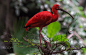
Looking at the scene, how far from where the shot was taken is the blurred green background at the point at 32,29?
0.71m

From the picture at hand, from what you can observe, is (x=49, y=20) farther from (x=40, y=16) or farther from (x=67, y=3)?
(x=67, y=3)

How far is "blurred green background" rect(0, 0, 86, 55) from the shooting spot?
71 centimetres

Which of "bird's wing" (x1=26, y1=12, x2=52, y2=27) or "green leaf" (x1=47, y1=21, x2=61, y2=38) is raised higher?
"bird's wing" (x1=26, y1=12, x2=52, y2=27)

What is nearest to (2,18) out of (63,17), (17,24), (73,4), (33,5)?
(33,5)

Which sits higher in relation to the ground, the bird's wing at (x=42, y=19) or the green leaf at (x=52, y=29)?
the bird's wing at (x=42, y=19)

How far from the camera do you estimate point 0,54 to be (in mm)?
1029

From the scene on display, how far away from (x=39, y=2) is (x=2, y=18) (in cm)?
54

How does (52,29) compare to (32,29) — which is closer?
(52,29)

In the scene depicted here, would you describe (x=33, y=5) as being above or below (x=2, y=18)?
above

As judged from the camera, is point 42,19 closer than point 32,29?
Yes

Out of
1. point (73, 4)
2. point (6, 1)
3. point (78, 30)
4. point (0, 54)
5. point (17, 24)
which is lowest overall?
point (0, 54)

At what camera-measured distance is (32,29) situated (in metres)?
0.81

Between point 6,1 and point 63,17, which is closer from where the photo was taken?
point 63,17

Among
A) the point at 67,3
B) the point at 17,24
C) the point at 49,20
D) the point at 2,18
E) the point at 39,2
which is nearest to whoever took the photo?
the point at 49,20
